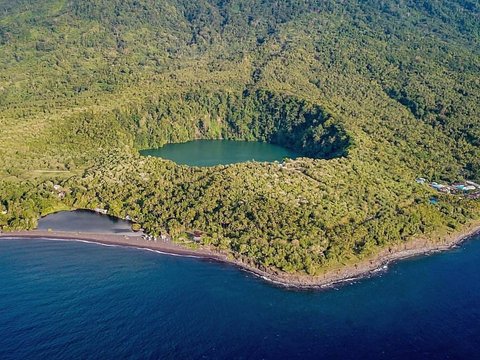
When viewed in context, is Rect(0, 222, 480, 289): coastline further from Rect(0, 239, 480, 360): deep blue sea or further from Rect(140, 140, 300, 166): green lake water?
A: Rect(140, 140, 300, 166): green lake water

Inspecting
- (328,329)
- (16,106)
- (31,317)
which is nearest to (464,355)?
(328,329)

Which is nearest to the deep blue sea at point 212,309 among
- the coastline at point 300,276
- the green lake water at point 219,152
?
the coastline at point 300,276

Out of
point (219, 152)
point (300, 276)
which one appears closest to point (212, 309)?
point (300, 276)

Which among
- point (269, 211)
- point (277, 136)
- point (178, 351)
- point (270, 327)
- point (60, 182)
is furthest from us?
point (277, 136)

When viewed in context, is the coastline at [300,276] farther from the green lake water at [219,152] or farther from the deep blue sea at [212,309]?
the green lake water at [219,152]

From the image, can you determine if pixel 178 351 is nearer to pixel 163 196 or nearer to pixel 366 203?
pixel 163 196
